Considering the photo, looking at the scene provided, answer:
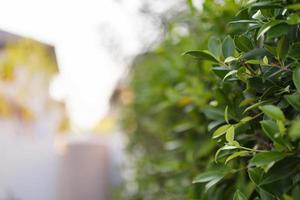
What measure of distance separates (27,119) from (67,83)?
55 cm

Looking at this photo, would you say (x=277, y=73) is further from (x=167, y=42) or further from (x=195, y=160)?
(x=167, y=42)

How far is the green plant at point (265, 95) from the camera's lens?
55 centimetres

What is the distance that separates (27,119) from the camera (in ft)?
12.1

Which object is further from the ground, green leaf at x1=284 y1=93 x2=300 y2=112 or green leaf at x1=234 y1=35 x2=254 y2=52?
green leaf at x1=234 y1=35 x2=254 y2=52

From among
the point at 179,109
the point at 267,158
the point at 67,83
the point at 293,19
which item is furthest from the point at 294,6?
the point at 67,83

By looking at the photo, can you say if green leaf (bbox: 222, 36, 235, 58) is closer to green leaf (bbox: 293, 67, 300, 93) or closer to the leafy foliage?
the leafy foliage

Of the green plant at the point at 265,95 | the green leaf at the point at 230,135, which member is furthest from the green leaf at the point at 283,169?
the green leaf at the point at 230,135

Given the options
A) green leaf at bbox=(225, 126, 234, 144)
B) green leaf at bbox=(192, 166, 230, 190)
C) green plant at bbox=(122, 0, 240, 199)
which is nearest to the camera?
green leaf at bbox=(225, 126, 234, 144)

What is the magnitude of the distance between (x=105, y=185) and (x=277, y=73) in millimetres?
4406

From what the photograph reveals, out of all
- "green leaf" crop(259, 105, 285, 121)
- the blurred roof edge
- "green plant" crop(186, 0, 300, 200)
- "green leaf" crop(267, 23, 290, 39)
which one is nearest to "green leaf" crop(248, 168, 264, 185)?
"green plant" crop(186, 0, 300, 200)

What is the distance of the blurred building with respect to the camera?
299 cm

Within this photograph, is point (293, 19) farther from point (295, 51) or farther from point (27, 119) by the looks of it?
point (27, 119)

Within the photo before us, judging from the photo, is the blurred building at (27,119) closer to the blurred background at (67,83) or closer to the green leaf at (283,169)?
the blurred background at (67,83)

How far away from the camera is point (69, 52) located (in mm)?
3430
